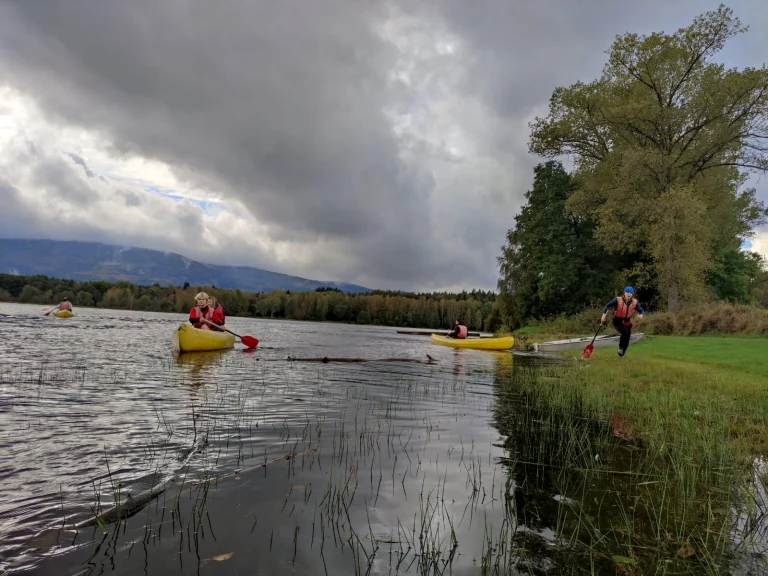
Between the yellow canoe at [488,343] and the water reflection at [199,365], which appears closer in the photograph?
the water reflection at [199,365]

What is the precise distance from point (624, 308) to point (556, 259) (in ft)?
82.3

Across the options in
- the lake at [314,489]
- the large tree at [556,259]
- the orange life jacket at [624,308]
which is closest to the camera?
the lake at [314,489]

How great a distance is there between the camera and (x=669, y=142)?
34281 millimetres


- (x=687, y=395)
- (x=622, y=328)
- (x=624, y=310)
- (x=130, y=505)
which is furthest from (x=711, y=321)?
(x=130, y=505)

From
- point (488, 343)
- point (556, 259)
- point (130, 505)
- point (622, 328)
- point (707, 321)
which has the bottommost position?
point (130, 505)

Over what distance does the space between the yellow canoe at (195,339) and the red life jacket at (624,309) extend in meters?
19.3

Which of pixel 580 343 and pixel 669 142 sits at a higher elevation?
pixel 669 142

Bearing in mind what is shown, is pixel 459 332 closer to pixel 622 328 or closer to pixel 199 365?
pixel 622 328

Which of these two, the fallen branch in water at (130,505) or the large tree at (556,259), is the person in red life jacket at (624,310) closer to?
the fallen branch in water at (130,505)

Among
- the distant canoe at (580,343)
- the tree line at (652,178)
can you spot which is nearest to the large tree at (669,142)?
the tree line at (652,178)

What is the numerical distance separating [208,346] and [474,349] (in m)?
18.3

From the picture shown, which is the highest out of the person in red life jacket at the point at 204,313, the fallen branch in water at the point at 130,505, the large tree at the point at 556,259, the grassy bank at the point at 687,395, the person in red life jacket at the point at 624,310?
the large tree at the point at 556,259

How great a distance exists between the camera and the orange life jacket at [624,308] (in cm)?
1812

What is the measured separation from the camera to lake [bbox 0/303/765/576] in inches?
154
